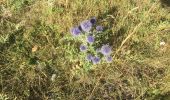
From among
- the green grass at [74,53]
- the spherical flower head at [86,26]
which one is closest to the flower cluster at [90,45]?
the spherical flower head at [86,26]

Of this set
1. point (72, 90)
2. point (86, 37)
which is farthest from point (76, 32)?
point (72, 90)

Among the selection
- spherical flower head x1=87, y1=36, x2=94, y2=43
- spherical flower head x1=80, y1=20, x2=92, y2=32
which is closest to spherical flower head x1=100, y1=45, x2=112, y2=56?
spherical flower head x1=87, y1=36, x2=94, y2=43

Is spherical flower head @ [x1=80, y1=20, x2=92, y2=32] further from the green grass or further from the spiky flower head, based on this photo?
the green grass

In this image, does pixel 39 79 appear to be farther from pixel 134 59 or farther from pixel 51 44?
pixel 134 59

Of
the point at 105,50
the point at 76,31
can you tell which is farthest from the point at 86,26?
the point at 105,50

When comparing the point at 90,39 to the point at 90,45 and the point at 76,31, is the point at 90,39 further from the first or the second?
the point at 76,31
